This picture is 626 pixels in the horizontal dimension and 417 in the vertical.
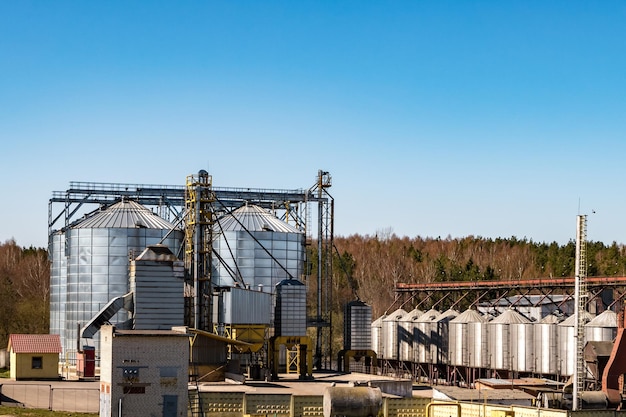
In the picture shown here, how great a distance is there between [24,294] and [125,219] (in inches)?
1979

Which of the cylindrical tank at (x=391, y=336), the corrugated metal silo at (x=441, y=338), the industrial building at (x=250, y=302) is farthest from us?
the cylindrical tank at (x=391, y=336)

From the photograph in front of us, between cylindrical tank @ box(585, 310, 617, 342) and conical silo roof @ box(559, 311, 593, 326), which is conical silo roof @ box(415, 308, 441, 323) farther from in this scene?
cylindrical tank @ box(585, 310, 617, 342)

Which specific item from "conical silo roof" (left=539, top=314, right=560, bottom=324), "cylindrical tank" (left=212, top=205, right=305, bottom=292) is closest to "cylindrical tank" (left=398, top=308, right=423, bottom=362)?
"cylindrical tank" (left=212, top=205, right=305, bottom=292)

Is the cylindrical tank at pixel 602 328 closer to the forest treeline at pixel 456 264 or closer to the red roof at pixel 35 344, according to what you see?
the red roof at pixel 35 344

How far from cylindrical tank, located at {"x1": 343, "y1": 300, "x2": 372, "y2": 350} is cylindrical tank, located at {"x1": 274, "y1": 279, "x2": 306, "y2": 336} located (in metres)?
8.13

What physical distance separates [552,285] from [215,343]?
26.2 m

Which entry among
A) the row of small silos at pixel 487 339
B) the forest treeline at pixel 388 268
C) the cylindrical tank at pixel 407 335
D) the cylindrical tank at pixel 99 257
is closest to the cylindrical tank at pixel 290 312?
the cylindrical tank at pixel 99 257

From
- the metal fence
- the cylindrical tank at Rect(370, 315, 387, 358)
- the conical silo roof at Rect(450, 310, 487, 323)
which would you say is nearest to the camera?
the metal fence

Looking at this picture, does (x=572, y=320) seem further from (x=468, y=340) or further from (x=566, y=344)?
(x=468, y=340)

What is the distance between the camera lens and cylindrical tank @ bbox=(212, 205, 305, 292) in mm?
71750

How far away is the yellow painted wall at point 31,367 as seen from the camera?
6072cm

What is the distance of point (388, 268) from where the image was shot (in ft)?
444

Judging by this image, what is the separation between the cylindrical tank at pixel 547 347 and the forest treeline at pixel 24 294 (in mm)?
56576

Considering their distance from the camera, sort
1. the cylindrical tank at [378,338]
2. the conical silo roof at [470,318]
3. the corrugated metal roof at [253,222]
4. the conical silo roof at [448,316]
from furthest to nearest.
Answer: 1. the cylindrical tank at [378,338]
2. the conical silo roof at [448,316]
3. the conical silo roof at [470,318]
4. the corrugated metal roof at [253,222]
